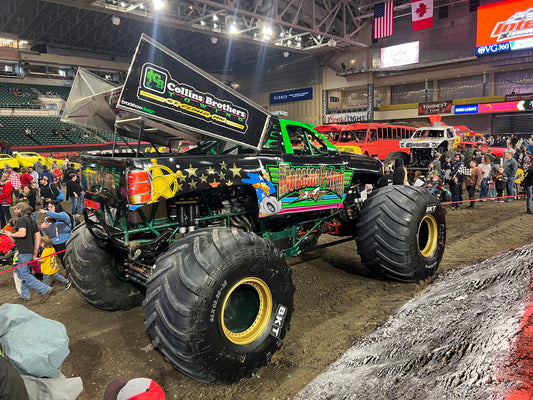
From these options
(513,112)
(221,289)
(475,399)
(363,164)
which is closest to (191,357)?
(221,289)

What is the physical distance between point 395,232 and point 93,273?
3.88 metres

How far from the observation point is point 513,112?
99.0 ft

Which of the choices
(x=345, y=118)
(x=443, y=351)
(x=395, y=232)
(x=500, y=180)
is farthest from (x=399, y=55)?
(x=443, y=351)

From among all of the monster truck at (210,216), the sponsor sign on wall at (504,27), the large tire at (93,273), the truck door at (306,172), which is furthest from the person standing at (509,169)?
the sponsor sign on wall at (504,27)

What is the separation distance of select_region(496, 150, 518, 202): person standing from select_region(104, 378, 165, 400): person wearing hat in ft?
44.6

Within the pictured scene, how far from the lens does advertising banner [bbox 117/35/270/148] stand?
322 centimetres

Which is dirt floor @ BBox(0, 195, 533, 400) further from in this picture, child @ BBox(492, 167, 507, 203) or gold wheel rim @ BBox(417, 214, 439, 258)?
child @ BBox(492, 167, 507, 203)

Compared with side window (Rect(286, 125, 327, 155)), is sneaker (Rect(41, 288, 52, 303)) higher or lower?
lower

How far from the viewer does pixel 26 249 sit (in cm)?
595

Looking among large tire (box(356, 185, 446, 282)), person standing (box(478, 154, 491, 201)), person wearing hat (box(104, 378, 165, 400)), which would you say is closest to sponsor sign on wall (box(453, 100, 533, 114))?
person standing (box(478, 154, 491, 201))

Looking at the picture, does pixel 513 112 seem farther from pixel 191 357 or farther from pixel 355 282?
pixel 191 357

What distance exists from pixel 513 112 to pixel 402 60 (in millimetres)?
Result: 9981

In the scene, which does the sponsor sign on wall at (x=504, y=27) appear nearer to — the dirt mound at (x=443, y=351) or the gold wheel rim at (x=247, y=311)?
the dirt mound at (x=443, y=351)

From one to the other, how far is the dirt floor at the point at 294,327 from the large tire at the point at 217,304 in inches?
11.2
